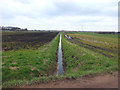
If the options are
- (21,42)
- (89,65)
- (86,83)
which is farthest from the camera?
(21,42)

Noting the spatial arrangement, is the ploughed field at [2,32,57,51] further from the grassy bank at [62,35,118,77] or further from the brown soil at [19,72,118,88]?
the brown soil at [19,72,118,88]

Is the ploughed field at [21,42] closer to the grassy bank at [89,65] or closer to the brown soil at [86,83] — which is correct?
the grassy bank at [89,65]

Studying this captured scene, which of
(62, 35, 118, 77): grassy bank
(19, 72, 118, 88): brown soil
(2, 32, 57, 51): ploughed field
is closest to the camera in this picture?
(19, 72, 118, 88): brown soil

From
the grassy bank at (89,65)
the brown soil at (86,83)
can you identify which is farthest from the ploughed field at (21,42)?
the brown soil at (86,83)

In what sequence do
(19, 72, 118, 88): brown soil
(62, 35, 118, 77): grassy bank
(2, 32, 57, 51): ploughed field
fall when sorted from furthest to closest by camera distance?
(2, 32, 57, 51): ploughed field < (62, 35, 118, 77): grassy bank < (19, 72, 118, 88): brown soil

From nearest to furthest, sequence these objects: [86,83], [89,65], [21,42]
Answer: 1. [86,83]
2. [89,65]
3. [21,42]

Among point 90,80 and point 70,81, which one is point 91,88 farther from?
point 70,81

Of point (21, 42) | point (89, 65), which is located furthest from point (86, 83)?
point (21, 42)

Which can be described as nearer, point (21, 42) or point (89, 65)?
point (89, 65)

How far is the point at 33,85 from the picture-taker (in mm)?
7500

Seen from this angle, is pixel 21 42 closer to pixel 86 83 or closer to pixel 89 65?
pixel 89 65

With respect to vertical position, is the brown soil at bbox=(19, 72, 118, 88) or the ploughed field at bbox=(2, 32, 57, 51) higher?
the ploughed field at bbox=(2, 32, 57, 51)

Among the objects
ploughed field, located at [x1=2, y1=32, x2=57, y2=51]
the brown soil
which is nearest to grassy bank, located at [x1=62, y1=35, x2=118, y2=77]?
the brown soil

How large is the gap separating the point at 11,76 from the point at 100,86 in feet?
30.0
